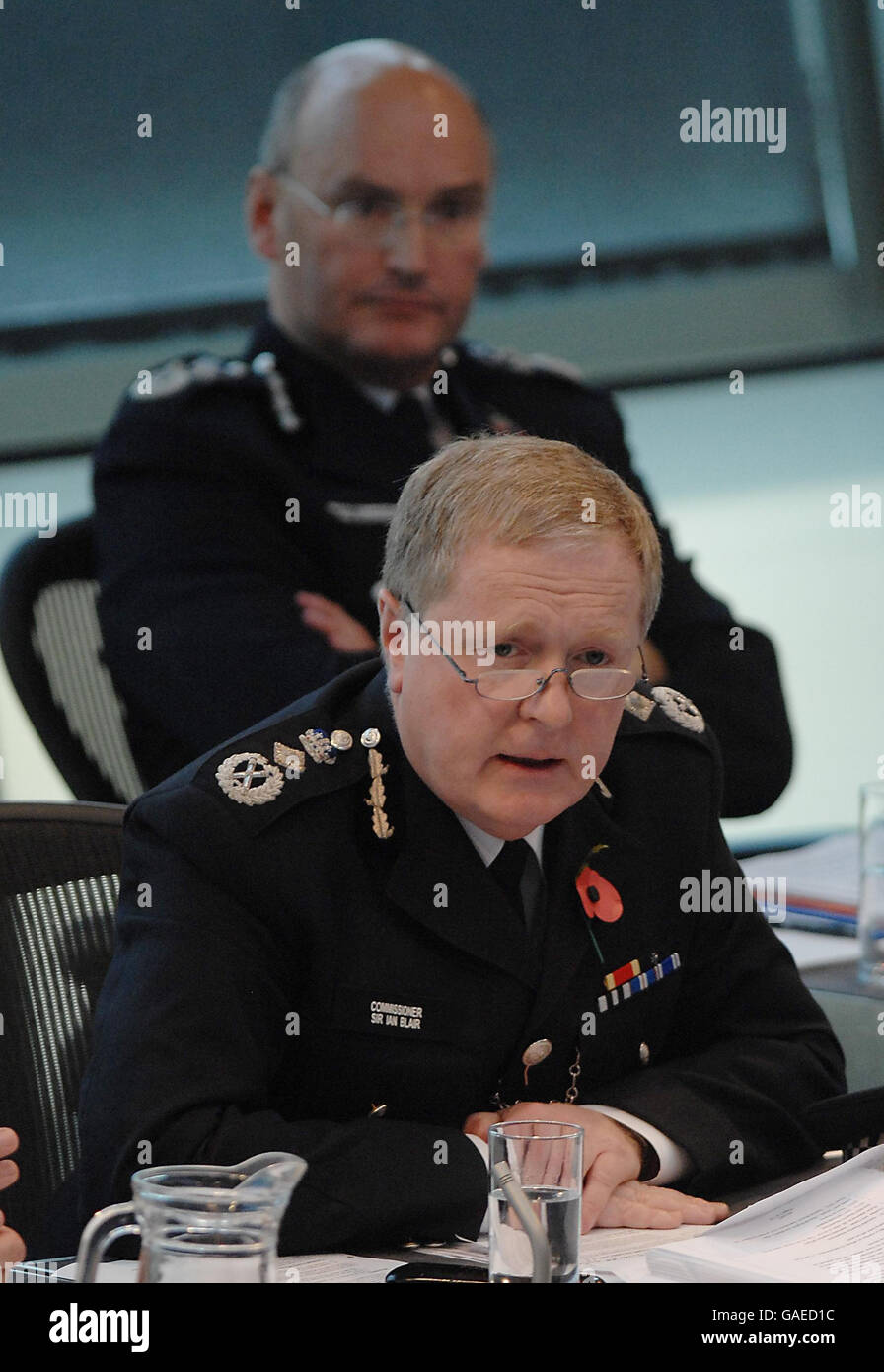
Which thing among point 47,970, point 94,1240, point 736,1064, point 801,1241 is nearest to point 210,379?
point 47,970

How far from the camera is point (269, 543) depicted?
2.50 m

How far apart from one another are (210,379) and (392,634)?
3.93 feet

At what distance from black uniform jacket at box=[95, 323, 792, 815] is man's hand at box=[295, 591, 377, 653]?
0.09 ft

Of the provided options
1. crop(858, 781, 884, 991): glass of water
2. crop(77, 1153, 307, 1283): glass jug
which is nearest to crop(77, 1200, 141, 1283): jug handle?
crop(77, 1153, 307, 1283): glass jug

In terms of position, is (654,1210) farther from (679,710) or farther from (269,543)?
(269,543)

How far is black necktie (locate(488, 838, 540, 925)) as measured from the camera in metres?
1.59

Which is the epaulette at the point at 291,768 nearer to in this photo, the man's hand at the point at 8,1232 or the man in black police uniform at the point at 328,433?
the man's hand at the point at 8,1232

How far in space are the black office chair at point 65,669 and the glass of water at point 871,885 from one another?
982mm

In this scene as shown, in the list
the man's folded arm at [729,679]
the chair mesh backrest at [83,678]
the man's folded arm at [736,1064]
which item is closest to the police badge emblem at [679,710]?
the man's folded arm at [736,1064]

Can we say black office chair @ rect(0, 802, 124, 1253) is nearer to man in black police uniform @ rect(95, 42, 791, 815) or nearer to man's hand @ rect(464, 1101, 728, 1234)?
man's hand @ rect(464, 1101, 728, 1234)

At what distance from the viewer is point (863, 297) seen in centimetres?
411
